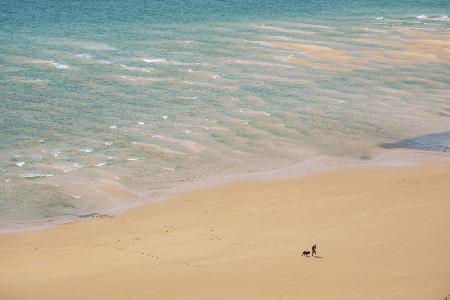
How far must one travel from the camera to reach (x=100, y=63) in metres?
53.0

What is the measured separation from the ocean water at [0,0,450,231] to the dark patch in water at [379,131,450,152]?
58 cm

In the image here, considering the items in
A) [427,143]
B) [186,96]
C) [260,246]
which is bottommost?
[260,246]

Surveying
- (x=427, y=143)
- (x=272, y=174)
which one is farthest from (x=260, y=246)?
(x=427, y=143)

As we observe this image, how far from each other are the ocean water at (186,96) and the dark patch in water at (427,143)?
576 millimetres

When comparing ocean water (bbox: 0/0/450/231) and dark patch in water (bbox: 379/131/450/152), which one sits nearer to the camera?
ocean water (bbox: 0/0/450/231)

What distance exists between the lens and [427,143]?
125 ft

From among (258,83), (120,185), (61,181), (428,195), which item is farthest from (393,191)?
(258,83)

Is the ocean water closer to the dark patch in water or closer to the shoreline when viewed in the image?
the shoreline

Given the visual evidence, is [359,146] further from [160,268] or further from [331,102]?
[160,268]

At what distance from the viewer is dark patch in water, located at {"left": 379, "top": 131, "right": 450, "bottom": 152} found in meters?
37.3

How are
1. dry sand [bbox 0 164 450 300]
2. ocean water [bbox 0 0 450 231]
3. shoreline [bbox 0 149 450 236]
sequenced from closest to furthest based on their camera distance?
1. dry sand [bbox 0 164 450 300]
2. shoreline [bbox 0 149 450 236]
3. ocean water [bbox 0 0 450 231]

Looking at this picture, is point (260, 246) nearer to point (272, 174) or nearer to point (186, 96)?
point (272, 174)

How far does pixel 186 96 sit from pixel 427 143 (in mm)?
15175

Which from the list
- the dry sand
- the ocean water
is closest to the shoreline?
the ocean water
